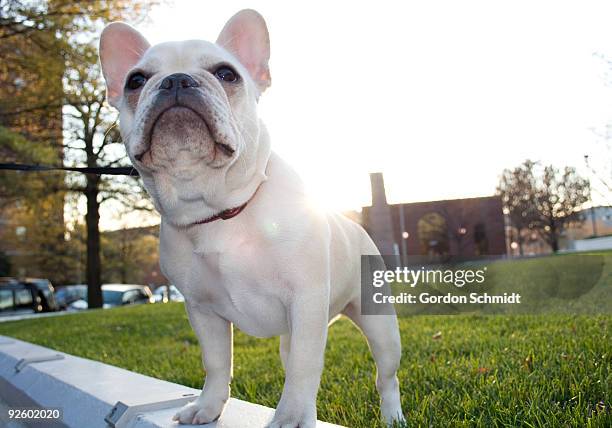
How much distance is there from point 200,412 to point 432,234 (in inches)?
2002

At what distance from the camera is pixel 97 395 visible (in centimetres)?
305

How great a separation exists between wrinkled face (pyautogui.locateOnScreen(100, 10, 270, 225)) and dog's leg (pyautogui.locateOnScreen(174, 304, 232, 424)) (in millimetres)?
528

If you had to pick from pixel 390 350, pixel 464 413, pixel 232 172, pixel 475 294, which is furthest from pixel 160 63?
pixel 475 294

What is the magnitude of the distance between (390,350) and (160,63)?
1.70 meters

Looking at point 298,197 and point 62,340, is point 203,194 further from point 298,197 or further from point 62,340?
point 62,340

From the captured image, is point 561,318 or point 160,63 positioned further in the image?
point 561,318

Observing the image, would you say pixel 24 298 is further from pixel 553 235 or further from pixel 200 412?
pixel 553 235

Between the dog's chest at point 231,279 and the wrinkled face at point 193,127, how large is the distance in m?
0.14

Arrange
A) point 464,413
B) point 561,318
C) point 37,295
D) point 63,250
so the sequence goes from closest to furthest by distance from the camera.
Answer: point 464,413 → point 561,318 → point 37,295 → point 63,250

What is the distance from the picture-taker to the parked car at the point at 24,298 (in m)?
17.5

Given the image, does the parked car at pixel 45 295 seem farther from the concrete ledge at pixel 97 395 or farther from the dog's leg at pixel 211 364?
the dog's leg at pixel 211 364

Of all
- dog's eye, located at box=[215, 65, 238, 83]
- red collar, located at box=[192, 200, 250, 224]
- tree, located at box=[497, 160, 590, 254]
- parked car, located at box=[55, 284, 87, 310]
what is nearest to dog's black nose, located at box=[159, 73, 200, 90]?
dog's eye, located at box=[215, 65, 238, 83]

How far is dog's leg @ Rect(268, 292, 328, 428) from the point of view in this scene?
1.96 m

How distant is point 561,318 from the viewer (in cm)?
626
